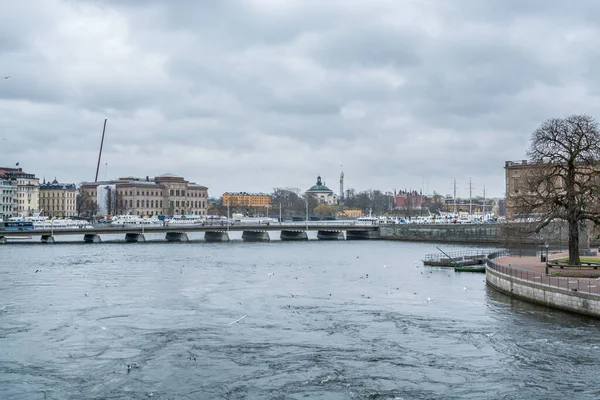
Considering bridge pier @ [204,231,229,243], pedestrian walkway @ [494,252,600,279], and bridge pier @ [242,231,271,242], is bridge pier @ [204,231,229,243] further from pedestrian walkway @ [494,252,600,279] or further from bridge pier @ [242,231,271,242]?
pedestrian walkway @ [494,252,600,279]

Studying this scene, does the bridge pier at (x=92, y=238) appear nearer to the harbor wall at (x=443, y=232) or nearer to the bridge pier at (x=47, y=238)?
the bridge pier at (x=47, y=238)

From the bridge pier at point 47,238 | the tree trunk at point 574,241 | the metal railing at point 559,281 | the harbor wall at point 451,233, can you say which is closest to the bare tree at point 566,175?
the tree trunk at point 574,241

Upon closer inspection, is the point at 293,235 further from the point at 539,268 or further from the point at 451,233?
the point at 539,268

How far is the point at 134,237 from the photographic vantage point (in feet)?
472

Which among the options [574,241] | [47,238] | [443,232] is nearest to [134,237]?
[47,238]

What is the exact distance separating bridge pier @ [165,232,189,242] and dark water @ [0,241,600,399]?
77.7 m

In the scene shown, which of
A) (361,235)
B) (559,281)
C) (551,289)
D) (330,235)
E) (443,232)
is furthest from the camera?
(330,235)

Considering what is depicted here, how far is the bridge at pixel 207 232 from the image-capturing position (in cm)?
12850

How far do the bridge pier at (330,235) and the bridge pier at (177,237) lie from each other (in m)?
32.3

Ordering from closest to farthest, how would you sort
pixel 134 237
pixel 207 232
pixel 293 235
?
pixel 134 237
pixel 207 232
pixel 293 235

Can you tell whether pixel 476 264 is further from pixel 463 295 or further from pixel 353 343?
pixel 353 343

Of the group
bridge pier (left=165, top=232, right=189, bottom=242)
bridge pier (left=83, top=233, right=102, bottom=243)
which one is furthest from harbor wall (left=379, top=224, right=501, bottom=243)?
bridge pier (left=83, top=233, right=102, bottom=243)

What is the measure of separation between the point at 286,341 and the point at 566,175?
104 ft

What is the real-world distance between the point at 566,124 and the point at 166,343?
134 feet
